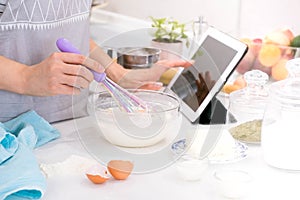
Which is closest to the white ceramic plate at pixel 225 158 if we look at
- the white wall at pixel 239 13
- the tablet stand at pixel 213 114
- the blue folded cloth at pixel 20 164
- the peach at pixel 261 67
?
the tablet stand at pixel 213 114

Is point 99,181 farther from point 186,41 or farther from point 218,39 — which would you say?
point 186,41

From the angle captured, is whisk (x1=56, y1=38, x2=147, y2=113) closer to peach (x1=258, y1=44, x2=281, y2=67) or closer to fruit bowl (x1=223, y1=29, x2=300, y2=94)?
fruit bowl (x1=223, y1=29, x2=300, y2=94)

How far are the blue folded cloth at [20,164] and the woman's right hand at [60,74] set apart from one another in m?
0.09

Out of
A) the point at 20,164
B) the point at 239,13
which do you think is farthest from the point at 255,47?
the point at 20,164

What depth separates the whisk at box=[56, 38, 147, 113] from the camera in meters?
1.14

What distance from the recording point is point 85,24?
4.55ft

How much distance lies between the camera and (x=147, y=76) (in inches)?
54.2

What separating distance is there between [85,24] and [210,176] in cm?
53

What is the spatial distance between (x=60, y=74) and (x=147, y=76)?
0.28m

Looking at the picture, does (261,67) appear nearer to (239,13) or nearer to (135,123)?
(239,13)

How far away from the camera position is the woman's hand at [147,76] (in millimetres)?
1345

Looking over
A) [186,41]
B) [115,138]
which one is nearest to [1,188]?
[115,138]

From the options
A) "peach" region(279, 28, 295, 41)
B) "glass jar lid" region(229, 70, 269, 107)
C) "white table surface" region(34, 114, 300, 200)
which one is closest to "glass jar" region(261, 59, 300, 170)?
"white table surface" region(34, 114, 300, 200)

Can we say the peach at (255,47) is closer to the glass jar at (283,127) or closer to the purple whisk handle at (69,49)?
the glass jar at (283,127)
